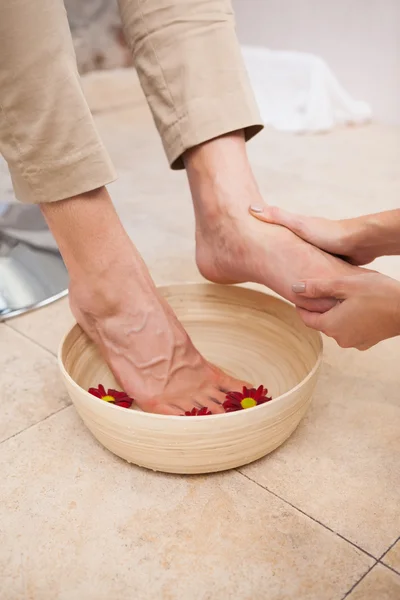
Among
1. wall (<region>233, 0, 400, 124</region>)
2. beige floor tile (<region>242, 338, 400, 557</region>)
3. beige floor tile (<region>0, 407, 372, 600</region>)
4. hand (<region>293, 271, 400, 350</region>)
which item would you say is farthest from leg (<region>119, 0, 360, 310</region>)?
wall (<region>233, 0, 400, 124</region>)

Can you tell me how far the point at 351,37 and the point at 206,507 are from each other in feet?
6.72

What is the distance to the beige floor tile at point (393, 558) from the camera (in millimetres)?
697

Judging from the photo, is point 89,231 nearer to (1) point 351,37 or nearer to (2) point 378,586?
(2) point 378,586

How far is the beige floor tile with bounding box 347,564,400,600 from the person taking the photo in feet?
2.17

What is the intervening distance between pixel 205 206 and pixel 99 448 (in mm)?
374

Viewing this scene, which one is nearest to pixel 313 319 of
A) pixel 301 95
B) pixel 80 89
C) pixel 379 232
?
pixel 379 232

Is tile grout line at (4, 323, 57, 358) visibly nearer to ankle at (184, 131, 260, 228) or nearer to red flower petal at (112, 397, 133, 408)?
red flower petal at (112, 397, 133, 408)

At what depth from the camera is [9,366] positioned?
3.54 feet

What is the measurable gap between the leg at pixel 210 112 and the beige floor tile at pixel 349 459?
20 cm

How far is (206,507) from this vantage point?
0.78 m

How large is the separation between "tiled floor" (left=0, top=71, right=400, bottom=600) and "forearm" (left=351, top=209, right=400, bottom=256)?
0.77 feet

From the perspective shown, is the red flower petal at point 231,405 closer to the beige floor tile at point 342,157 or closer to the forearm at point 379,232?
the forearm at point 379,232

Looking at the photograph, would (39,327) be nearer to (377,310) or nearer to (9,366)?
(9,366)

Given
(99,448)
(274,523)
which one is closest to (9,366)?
(99,448)
